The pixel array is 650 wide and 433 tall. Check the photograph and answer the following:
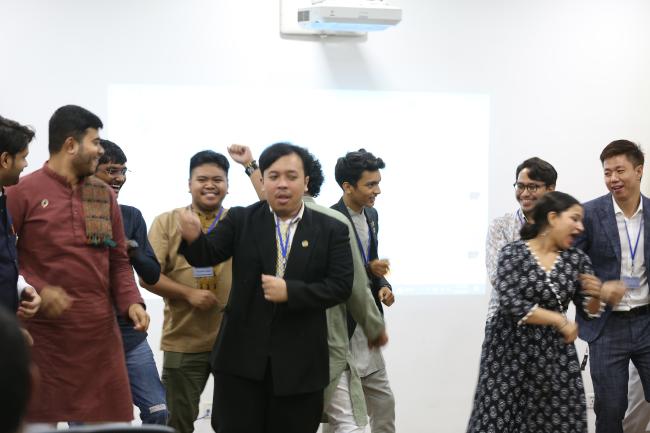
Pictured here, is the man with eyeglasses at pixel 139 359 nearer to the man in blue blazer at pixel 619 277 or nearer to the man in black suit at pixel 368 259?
the man in black suit at pixel 368 259

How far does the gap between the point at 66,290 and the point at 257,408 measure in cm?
81

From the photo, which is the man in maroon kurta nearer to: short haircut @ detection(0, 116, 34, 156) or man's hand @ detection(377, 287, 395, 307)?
short haircut @ detection(0, 116, 34, 156)

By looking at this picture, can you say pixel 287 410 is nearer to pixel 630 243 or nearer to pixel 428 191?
pixel 630 243

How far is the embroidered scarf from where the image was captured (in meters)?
3.00

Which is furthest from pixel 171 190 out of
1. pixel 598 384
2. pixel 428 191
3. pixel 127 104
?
pixel 598 384

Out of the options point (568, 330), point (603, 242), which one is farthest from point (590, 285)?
point (603, 242)

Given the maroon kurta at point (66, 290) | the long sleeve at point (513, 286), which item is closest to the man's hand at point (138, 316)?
the maroon kurta at point (66, 290)

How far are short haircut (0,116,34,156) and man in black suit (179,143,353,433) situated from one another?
0.62 m

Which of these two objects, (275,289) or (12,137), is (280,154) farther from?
(12,137)

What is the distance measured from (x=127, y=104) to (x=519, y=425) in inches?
126

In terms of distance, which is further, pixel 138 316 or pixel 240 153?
pixel 240 153

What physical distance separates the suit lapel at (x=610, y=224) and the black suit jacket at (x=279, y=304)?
68.9 inches

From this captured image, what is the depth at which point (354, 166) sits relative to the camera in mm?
4246

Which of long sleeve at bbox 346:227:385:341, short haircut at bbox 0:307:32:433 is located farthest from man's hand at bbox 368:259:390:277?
short haircut at bbox 0:307:32:433
